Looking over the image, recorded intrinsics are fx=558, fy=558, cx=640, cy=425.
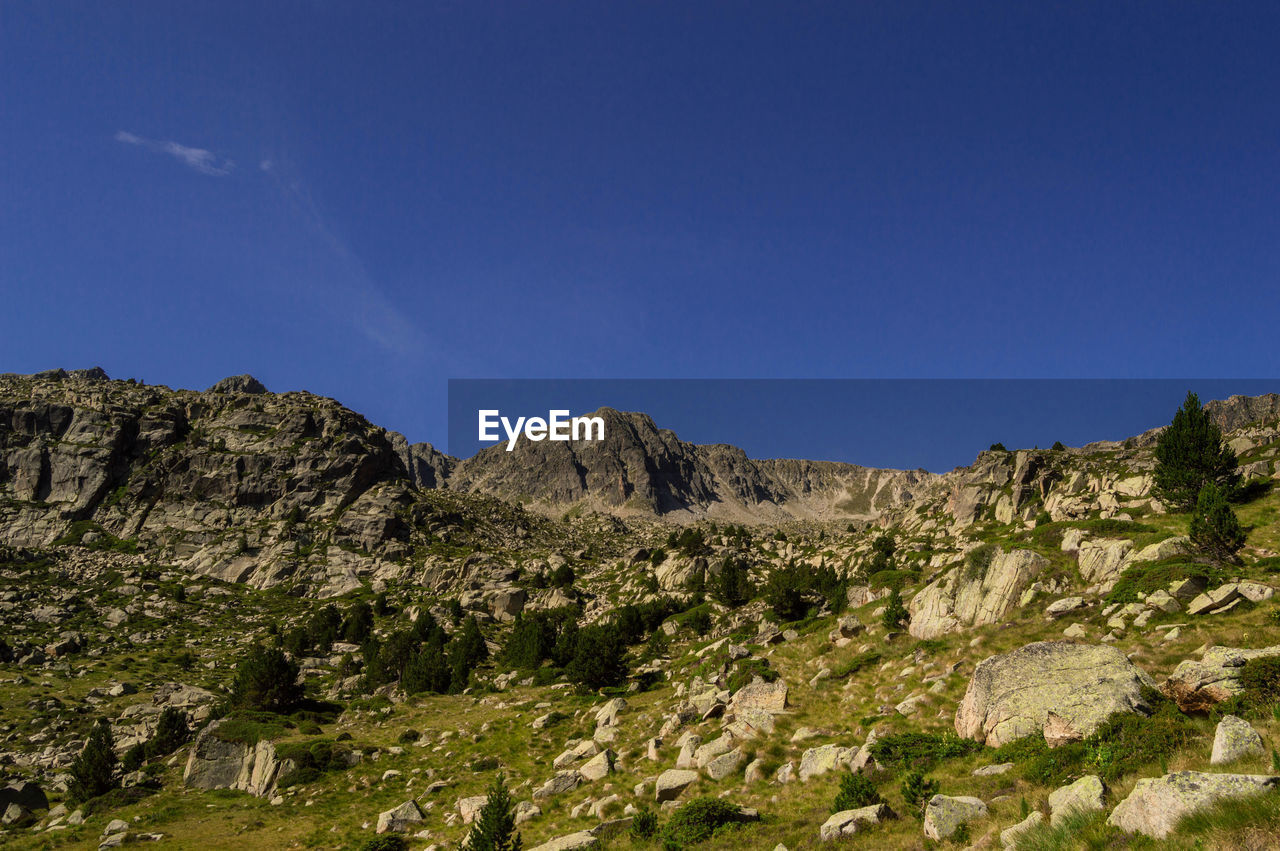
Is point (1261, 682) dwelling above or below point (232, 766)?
above

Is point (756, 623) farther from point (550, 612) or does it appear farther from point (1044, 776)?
point (1044, 776)

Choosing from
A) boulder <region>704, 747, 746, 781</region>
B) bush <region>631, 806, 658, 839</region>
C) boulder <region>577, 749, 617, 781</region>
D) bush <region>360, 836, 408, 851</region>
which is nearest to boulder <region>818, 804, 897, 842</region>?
bush <region>631, 806, 658, 839</region>

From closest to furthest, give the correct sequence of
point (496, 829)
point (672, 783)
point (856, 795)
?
point (856, 795), point (496, 829), point (672, 783)

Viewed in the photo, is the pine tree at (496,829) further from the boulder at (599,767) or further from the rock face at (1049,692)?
the rock face at (1049,692)

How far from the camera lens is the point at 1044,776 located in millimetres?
15211

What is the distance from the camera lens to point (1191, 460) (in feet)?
148

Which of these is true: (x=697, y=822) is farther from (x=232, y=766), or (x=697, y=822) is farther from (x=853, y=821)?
(x=232, y=766)

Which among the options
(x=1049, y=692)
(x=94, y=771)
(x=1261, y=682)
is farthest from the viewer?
(x=94, y=771)

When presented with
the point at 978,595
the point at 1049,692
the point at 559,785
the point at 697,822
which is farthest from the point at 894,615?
the point at 697,822

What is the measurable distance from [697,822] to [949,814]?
29.7 feet

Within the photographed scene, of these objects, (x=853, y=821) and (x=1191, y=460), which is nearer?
(x=853, y=821)

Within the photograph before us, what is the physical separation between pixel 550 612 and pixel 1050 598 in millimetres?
69470

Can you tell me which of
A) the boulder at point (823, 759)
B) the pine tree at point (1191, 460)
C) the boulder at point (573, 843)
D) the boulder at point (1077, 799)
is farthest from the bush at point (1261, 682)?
the pine tree at point (1191, 460)

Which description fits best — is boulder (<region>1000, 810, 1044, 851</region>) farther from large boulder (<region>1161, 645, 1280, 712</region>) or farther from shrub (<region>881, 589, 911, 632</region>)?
shrub (<region>881, 589, 911, 632</region>)
